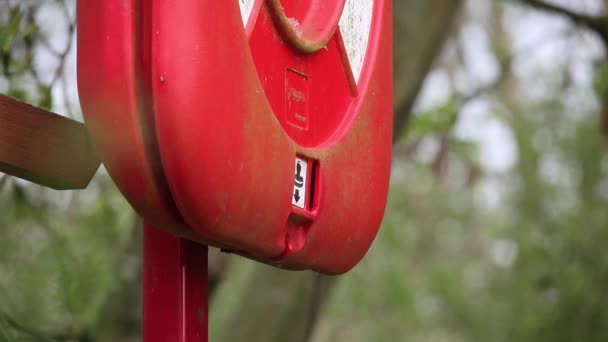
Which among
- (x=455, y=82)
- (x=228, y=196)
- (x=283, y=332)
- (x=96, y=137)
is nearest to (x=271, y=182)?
→ (x=228, y=196)

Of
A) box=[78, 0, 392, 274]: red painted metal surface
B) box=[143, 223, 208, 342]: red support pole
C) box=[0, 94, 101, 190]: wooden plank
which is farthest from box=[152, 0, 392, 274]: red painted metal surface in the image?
box=[0, 94, 101, 190]: wooden plank

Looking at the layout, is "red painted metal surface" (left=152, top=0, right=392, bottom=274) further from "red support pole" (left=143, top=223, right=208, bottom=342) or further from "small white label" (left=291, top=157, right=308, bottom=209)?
"red support pole" (left=143, top=223, right=208, bottom=342)

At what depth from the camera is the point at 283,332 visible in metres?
3.66

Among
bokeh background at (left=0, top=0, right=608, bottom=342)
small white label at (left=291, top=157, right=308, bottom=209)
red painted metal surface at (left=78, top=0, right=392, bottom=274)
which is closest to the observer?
red painted metal surface at (left=78, top=0, right=392, bottom=274)

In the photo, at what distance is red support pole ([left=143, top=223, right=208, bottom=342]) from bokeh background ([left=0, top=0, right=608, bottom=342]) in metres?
0.50

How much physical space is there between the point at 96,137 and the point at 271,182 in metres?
0.25

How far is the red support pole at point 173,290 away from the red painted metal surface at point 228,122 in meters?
0.11

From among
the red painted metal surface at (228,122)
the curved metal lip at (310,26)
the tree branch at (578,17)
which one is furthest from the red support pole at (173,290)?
the tree branch at (578,17)

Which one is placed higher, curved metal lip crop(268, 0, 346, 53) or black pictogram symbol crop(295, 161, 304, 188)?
curved metal lip crop(268, 0, 346, 53)

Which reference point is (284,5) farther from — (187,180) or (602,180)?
(602,180)

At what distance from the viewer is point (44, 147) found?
66.3 inches

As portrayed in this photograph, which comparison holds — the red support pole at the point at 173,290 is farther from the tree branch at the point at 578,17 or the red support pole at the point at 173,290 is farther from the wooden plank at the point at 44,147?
the tree branch at the point at 578,17

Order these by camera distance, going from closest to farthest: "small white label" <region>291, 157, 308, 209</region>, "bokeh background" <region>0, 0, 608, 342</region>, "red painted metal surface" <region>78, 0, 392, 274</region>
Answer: "red painted metal surface" <region>78, 0, 392, 274</region>
"small white label" <region>291, 157, 308, 209</region>
"bokeh background" <region>0, 0, 608, 342</region>

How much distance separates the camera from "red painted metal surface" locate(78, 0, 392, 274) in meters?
1.43
